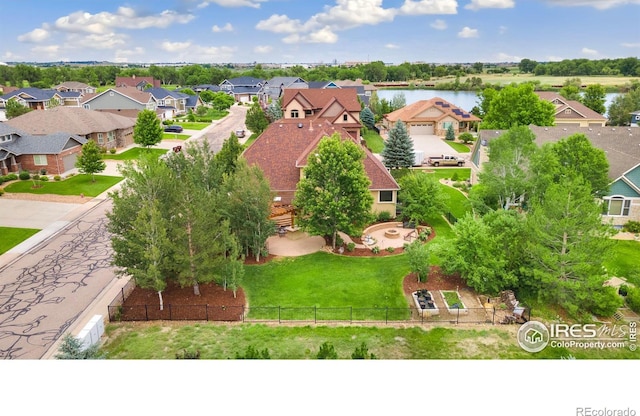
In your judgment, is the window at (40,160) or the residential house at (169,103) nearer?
the window at (40,160)

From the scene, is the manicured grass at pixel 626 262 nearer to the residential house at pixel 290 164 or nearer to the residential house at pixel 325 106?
the residential house at pixel 290 164

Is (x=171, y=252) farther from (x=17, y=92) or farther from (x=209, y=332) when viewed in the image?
(x=17, y=92)

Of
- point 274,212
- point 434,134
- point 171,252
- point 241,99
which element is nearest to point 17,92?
point 241,99

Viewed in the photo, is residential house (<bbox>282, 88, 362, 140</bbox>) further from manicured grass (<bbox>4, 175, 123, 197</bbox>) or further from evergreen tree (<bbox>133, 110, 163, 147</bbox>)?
manicured grass (<bbox>4, 175, 123, 197</bbox>)

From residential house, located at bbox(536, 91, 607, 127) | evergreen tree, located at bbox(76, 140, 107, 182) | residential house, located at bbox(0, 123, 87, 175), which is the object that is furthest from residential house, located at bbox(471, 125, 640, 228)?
Result: residential house, located at bbox(0, 123, 87, 175)

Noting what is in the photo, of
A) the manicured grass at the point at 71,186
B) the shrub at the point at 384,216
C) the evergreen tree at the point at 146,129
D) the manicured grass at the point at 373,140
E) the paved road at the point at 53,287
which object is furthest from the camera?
the manicured grass at the point at 373,140

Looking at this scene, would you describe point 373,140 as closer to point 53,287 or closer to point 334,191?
point 334,191

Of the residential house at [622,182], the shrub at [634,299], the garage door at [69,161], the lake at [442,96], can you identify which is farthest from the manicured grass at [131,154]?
the lake at [442,96]
